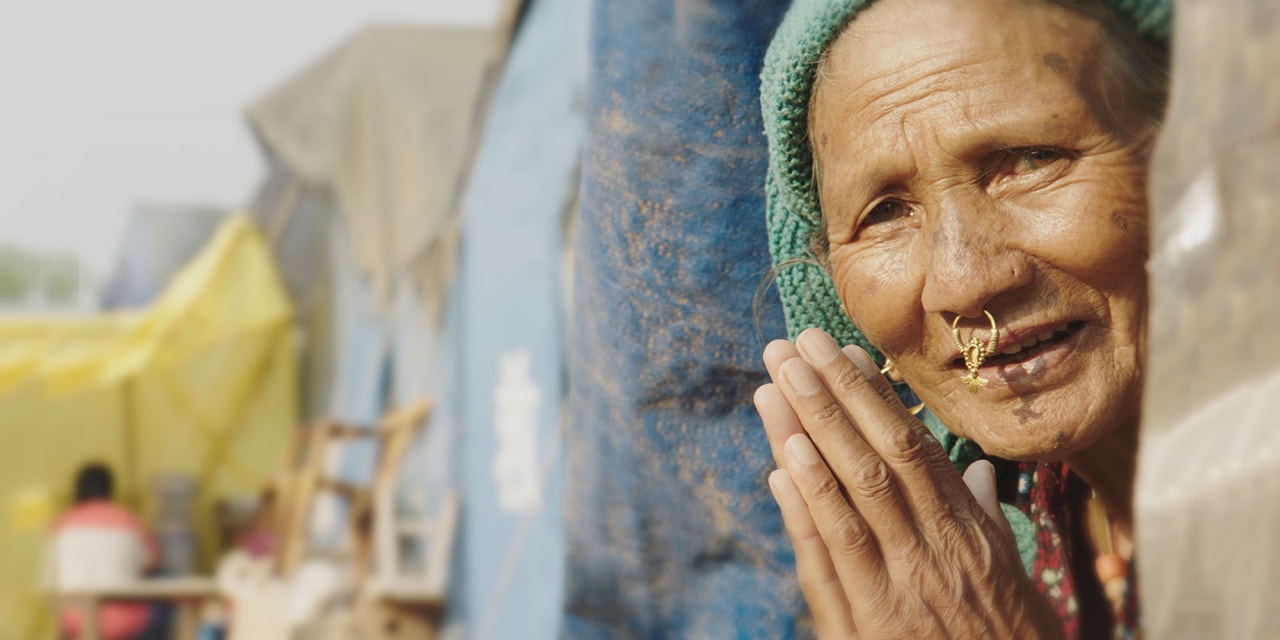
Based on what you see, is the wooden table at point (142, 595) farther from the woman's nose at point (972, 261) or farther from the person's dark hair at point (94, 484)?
the woman's nose at point (972, 261)

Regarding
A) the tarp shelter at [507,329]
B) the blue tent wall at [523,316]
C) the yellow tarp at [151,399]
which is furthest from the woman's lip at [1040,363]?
the yellow tarp at [151,399]

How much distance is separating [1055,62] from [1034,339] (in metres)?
0.28

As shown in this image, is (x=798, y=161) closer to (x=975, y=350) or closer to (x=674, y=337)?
(x=975, y=350)

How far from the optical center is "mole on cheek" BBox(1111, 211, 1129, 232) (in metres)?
1.21

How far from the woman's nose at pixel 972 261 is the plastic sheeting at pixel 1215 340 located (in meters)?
0.42

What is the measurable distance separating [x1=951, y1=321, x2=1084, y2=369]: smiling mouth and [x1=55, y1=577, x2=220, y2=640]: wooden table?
6308mm

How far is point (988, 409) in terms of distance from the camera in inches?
52.7

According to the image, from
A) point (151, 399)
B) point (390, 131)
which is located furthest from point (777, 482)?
point (151, 399)

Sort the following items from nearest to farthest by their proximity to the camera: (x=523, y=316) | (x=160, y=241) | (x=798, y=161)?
(x=798, y=161), (x=523, y=316), (x=160, y=241)

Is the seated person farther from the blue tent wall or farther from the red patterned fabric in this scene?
the red patterned fabric

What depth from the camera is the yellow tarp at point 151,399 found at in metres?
8.63

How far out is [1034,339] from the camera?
4.17ft

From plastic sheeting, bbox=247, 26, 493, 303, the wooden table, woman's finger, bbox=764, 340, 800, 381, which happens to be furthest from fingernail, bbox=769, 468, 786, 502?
the wooden table

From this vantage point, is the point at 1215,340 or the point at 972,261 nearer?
the point at 1215,340
